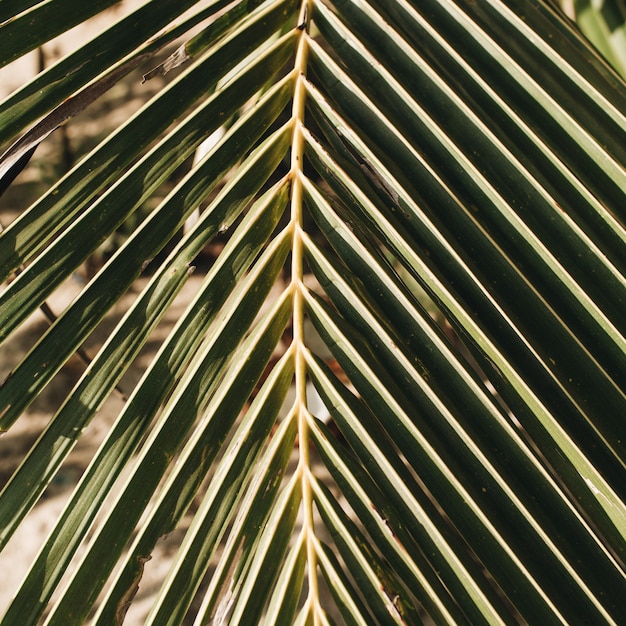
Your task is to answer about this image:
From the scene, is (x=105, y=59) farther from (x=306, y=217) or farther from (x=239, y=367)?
(x=306, y=217)

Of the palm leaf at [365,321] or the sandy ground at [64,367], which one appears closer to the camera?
the palm leaf at [365,321]

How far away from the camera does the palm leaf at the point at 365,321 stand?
58cm

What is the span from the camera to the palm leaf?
0.58 m

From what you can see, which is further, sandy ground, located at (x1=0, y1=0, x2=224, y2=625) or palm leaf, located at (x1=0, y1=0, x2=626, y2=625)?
sandy ground, located at (x1=0, y1=0, x2=224, y2=625)

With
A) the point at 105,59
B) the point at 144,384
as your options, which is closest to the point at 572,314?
the point at 144,384

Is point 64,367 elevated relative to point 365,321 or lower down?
elevated

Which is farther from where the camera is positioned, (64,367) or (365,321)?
(64,367)

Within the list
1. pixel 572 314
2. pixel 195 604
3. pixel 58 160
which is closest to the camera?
pixel 572 314

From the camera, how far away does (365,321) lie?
0.62 meters

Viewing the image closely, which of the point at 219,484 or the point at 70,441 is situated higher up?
the point at 70,441

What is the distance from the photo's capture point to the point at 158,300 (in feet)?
2.16

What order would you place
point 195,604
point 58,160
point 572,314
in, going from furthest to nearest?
point 58,160 < point 195,604 < point 572,314

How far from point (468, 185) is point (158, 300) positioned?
0.37m

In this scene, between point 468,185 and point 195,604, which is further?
point 195,604
